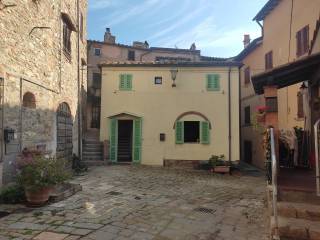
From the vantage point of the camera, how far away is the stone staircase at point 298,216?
478 cm

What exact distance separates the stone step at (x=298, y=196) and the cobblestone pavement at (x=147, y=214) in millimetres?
744

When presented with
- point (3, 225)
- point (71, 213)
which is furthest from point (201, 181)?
point (3, 225)

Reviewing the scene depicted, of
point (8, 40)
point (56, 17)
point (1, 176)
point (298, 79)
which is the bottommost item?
point (1, 176)

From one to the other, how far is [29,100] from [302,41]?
432 inches

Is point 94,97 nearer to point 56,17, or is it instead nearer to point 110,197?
point 56,17

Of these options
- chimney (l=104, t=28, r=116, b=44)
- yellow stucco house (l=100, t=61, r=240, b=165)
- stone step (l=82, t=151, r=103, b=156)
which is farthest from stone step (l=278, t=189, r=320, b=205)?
chimney (l=104, t=28, r=116, b=44)

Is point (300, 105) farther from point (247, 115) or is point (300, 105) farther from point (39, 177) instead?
point (39, 177)

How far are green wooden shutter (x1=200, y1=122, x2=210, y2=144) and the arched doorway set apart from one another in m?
6.36

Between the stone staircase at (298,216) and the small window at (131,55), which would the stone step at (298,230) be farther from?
the small window at (131,55)

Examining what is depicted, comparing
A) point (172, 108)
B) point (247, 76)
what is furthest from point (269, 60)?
point (172, 108)

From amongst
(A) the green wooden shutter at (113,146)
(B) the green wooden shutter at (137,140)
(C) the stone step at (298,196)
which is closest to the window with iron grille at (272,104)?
(C) the stone step at (298,196)

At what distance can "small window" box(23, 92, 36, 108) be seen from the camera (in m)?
9.62

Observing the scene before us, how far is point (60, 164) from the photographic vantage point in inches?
315

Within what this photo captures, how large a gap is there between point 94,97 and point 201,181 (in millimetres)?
17062
